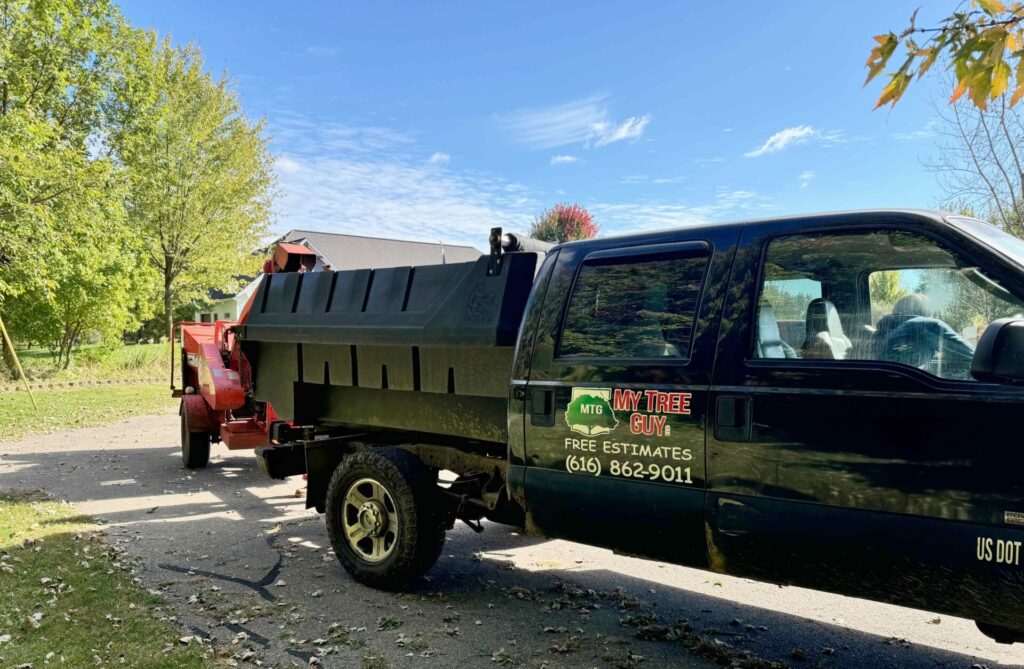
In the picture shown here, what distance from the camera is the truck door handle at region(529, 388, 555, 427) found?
4023mm

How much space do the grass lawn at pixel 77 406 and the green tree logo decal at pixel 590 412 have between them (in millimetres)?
12511

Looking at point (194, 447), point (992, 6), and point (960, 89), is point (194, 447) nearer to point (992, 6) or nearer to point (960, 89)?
point (960, 89)

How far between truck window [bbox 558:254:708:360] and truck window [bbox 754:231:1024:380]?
1.28ft

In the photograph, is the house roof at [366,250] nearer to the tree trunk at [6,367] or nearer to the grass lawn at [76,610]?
the tree trunk at [6,367]

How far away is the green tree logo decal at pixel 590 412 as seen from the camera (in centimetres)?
379

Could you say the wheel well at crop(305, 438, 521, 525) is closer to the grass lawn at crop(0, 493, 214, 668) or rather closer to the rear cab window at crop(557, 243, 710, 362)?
the rear cab window at crop(557, 243, 710, 362)

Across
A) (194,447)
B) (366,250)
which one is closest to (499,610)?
(194,447)

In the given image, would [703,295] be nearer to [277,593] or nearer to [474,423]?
[474,423]

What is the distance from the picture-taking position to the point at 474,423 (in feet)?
15.6

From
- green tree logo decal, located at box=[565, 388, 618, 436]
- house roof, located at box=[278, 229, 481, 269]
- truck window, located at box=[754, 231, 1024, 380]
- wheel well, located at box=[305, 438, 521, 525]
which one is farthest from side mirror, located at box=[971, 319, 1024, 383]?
house roof, located at box=[278, 229, 481, 269]

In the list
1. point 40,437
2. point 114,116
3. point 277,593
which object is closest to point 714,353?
point 277,593

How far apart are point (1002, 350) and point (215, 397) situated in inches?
326

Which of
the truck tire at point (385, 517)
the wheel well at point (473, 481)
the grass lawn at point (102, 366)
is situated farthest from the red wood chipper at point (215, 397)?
the grass lawn at point (102, 366)

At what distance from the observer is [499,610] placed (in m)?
4.78
